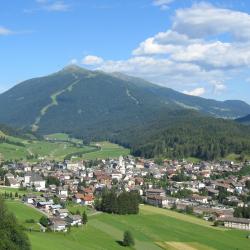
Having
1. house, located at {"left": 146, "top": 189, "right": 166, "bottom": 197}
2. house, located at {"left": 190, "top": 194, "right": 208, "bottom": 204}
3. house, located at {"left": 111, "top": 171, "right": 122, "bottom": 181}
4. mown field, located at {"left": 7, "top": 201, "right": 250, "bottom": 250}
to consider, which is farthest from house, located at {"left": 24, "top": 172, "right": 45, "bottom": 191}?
mown field, located at {"left": 7, "top": 201, "right": 250, "bottom": 250}

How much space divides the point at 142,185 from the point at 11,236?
7266 cm

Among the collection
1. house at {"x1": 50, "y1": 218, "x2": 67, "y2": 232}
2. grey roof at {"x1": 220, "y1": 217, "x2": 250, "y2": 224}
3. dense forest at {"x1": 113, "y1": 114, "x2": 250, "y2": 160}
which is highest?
dense forest at {"x1": 113, "y1": 114, "x2": 250, "y2": 160}

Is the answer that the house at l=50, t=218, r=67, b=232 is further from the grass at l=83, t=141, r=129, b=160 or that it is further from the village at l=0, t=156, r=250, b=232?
the grass at l=83, t=141, r=129, b=160

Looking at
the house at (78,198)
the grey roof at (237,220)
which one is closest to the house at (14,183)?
the house at (78,198)

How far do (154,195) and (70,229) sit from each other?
3707 cm

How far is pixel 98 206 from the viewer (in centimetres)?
8006

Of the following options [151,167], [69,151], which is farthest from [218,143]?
[69,151]

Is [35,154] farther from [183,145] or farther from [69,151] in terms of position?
[183,145]

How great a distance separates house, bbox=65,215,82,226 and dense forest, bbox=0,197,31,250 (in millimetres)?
18211

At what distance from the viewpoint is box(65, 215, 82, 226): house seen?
65.9 m

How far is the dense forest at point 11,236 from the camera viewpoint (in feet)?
141

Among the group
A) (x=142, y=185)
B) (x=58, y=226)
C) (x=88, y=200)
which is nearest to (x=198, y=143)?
(x=142, y=185)

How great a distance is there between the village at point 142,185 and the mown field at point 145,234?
3104 millimetres

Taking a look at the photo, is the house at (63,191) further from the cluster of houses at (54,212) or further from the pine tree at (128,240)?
the pine tree at (128,240)
